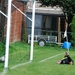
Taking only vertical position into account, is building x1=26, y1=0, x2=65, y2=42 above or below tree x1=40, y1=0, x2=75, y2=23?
below

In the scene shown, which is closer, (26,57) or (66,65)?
(66,65)

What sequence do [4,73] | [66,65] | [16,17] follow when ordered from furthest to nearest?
[16,17] → [66,65] → [4,73]

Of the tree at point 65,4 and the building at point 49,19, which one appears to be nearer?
the tree at point 65,4

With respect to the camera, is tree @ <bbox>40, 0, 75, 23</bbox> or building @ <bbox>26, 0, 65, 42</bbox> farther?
building @ <bbox>26, 0, 65, 42</bbox>

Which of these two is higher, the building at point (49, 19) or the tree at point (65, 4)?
the tree at point (65, 4)

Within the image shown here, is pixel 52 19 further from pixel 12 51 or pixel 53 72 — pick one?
pixel 53 72

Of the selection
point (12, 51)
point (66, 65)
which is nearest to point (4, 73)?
point (66, 65)

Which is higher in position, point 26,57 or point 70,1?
point 70,1

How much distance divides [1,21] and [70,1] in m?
11.0

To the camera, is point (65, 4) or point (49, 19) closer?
point (65, 4)

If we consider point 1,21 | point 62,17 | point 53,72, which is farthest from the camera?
point 62,17

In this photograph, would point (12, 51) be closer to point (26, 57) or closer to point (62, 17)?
point (26, 57)

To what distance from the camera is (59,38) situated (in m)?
34.0

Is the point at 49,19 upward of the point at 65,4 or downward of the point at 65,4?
downward
